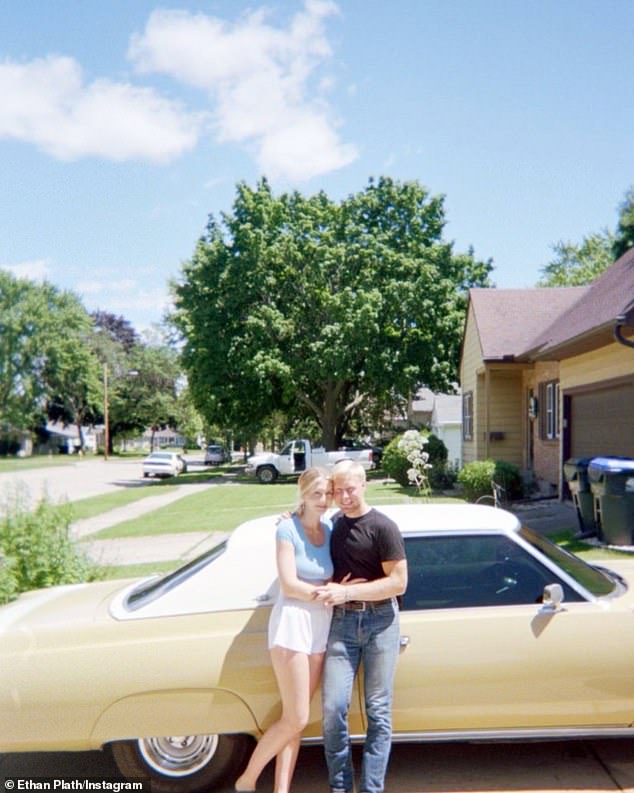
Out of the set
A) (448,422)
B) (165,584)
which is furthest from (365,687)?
(448,422)

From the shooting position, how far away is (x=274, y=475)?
3180cm

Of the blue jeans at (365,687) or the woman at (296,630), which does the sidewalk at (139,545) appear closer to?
the woman at (296,630)

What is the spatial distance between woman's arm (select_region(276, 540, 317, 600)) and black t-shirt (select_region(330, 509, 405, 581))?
0.19m

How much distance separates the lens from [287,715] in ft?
12.0

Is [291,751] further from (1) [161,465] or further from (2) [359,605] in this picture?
(1) [161,465]

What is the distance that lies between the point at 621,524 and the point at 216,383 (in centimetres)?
2629

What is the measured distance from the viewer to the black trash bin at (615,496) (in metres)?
9.26

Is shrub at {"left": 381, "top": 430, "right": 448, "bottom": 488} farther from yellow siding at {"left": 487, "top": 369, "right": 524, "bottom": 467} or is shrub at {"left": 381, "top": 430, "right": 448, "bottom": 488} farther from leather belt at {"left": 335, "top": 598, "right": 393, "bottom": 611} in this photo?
leather belt at {"left": 335, "top": 598, "right": 393, "bottom": 611}

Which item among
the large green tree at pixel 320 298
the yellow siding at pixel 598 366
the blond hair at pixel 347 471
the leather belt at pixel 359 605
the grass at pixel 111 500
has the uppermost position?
the large green tree at pixel 320 298

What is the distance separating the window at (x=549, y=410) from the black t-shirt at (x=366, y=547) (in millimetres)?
14616

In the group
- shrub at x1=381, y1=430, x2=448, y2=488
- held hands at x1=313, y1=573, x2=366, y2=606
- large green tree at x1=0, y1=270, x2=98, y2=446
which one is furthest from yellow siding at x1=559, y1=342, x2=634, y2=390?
large green tree at x1=0, y1=270, x2=98, y2=446

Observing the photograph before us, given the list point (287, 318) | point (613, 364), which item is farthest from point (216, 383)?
point (613, 364)

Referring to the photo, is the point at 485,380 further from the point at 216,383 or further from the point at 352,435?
the point at 352,435

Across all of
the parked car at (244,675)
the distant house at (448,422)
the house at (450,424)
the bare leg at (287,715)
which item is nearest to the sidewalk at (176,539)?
the parked car at (244,675)
